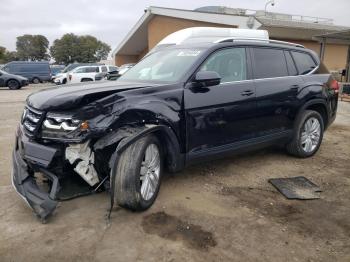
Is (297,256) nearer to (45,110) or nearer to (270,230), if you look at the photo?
(270,230)

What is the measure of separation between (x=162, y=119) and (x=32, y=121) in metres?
1.28

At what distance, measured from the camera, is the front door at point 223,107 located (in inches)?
160

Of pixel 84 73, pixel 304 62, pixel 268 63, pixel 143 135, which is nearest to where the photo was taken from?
pixel 143 135

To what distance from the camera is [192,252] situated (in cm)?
296

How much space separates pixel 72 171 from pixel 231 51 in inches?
99.1

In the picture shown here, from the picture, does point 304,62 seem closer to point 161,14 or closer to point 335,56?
point 161,14

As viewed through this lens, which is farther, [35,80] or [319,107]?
[35,80]

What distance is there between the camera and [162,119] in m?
3.76

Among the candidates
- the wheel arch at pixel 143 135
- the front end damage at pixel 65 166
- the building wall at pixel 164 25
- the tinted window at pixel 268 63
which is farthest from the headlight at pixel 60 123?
the building wall at pixel 164 25

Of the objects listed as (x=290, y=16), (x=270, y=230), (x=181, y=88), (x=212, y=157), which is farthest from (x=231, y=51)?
(x=290, y=16)

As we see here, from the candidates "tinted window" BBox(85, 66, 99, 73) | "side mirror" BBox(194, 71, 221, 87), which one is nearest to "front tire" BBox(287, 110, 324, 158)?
"side mirror" BBox(194, 71, 221, 87)

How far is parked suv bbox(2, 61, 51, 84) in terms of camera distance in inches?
1203

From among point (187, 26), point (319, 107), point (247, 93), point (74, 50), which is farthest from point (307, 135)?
point (74, 50)

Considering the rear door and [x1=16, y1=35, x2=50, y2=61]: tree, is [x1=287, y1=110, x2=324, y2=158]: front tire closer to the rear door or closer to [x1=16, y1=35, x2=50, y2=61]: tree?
the rear door
